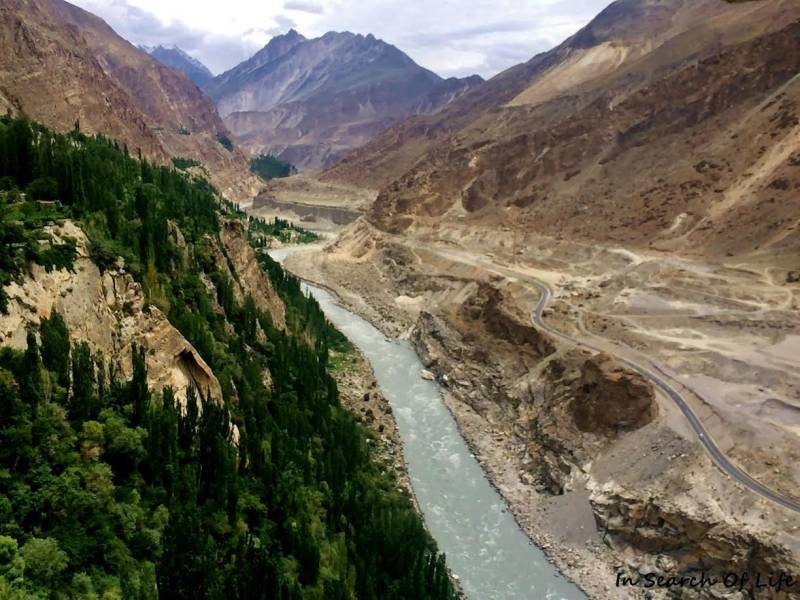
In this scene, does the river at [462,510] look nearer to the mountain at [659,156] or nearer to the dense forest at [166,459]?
the dense forest at [166,459]

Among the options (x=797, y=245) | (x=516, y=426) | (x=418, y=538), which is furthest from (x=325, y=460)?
(x=797, y=245)

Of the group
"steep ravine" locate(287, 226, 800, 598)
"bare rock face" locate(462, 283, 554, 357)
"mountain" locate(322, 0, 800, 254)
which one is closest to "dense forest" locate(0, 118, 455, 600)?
"steep ravine" locate(287, 226, 800, 598)

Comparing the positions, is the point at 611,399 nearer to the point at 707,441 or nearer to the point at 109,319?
the point at 707,441

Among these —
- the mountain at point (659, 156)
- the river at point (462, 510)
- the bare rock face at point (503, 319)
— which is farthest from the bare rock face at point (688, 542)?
the mountain at point (659, 156)

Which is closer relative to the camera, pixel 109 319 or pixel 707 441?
pixel 109 319

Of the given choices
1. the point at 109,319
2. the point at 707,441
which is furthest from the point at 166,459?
the point at 707,441
